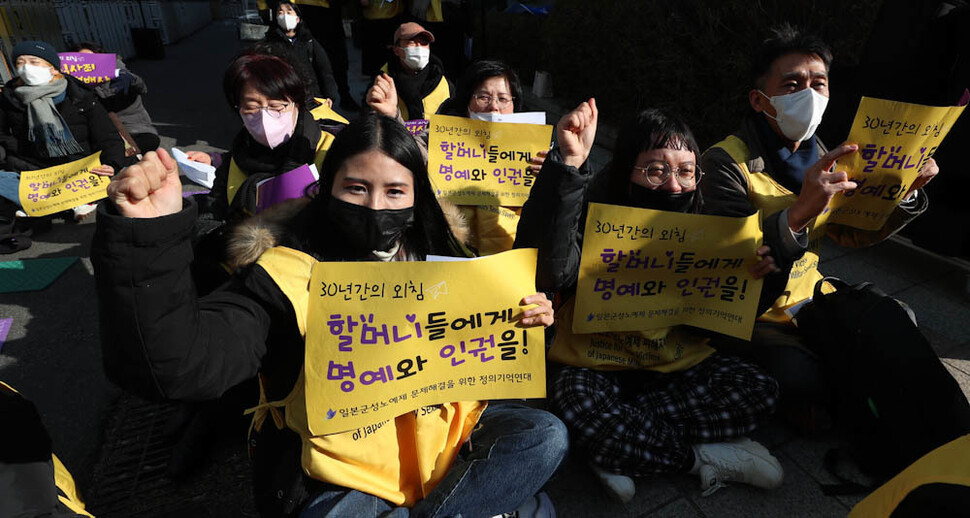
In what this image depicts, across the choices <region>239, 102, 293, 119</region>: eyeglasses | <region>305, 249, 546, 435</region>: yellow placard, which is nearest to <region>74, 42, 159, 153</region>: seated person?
<region>239, 102, 293, 119</region>: eyeglasses

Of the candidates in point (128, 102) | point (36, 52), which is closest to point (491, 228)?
point (36, 52)

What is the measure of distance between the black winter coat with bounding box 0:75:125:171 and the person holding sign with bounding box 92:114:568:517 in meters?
3.70

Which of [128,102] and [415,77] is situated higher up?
[415,77]

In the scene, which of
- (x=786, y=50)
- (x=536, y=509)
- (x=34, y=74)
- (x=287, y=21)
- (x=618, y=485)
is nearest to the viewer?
(x=536, y=509)

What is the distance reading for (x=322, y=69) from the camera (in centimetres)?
604

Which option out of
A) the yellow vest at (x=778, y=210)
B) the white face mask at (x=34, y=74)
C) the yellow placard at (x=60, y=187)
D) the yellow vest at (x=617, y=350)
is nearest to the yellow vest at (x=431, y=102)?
the yellow placard at (x=60, y=187)

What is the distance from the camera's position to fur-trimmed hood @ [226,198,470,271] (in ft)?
4.75

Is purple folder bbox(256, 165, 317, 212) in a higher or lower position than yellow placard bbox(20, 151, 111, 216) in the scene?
higher

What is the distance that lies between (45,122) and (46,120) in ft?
0.06

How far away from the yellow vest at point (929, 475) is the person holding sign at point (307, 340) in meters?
0.84

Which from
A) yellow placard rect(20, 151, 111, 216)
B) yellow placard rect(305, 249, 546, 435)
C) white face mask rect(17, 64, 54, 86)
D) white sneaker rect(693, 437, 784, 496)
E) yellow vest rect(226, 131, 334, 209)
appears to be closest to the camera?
yellow placard rect(305, 249, 546, 435)

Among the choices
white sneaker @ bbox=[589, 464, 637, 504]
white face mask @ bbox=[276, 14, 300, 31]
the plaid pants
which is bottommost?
white sneaker @ bbox=[589, 464, 637, 504]

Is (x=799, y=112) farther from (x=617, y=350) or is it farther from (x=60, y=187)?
(x=60, y=187)

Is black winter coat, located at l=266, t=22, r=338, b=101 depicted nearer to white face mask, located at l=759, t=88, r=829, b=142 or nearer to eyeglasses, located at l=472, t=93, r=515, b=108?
eyeglasses, located at l=472, t=93, r=515, b=108
